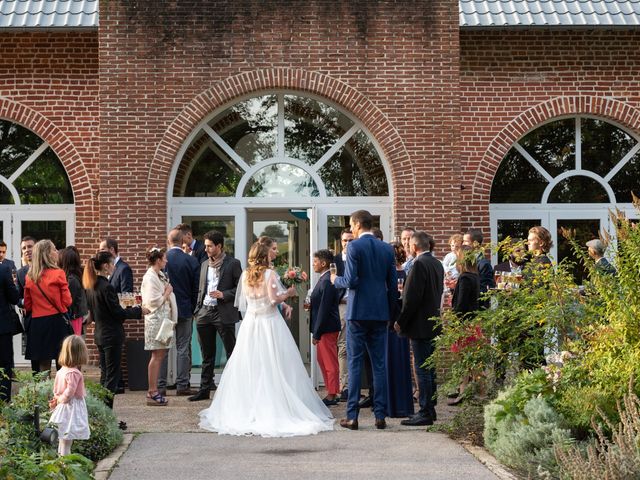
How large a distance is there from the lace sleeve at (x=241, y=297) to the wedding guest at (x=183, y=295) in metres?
1.09

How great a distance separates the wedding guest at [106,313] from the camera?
35.9ft

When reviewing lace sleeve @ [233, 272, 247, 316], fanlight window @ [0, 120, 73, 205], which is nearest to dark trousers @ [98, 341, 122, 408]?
lace sleeve @ [233, 272, 247, 316]

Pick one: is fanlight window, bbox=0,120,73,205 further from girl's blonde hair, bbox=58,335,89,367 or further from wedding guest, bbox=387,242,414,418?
girl's blonde hair, bbox=58,335,89,367

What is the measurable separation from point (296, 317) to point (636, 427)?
8.51 metres

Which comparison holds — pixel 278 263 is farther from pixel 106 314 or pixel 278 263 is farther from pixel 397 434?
pixel 397 434

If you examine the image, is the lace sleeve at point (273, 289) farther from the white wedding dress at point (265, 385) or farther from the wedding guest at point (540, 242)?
the wedding guest at point (540, 242)

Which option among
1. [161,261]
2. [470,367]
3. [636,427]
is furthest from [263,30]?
[636,427]

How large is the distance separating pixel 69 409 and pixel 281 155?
22.6 feet

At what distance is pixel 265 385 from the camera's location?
10.2m

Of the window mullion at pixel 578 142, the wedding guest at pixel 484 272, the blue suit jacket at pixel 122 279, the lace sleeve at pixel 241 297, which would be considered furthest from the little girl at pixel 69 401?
the window mullion at pixel 578 142

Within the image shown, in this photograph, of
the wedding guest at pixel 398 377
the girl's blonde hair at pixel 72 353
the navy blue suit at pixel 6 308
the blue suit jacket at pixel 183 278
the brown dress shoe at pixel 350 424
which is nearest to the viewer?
the girl's blonde hair at pixel 72 353

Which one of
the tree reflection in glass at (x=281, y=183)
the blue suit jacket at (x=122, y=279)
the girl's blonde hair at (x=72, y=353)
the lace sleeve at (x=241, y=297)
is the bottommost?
the girl's blonde hair at (x=72, y=353)

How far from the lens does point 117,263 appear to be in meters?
12.5

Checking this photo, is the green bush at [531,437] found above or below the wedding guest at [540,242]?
below
